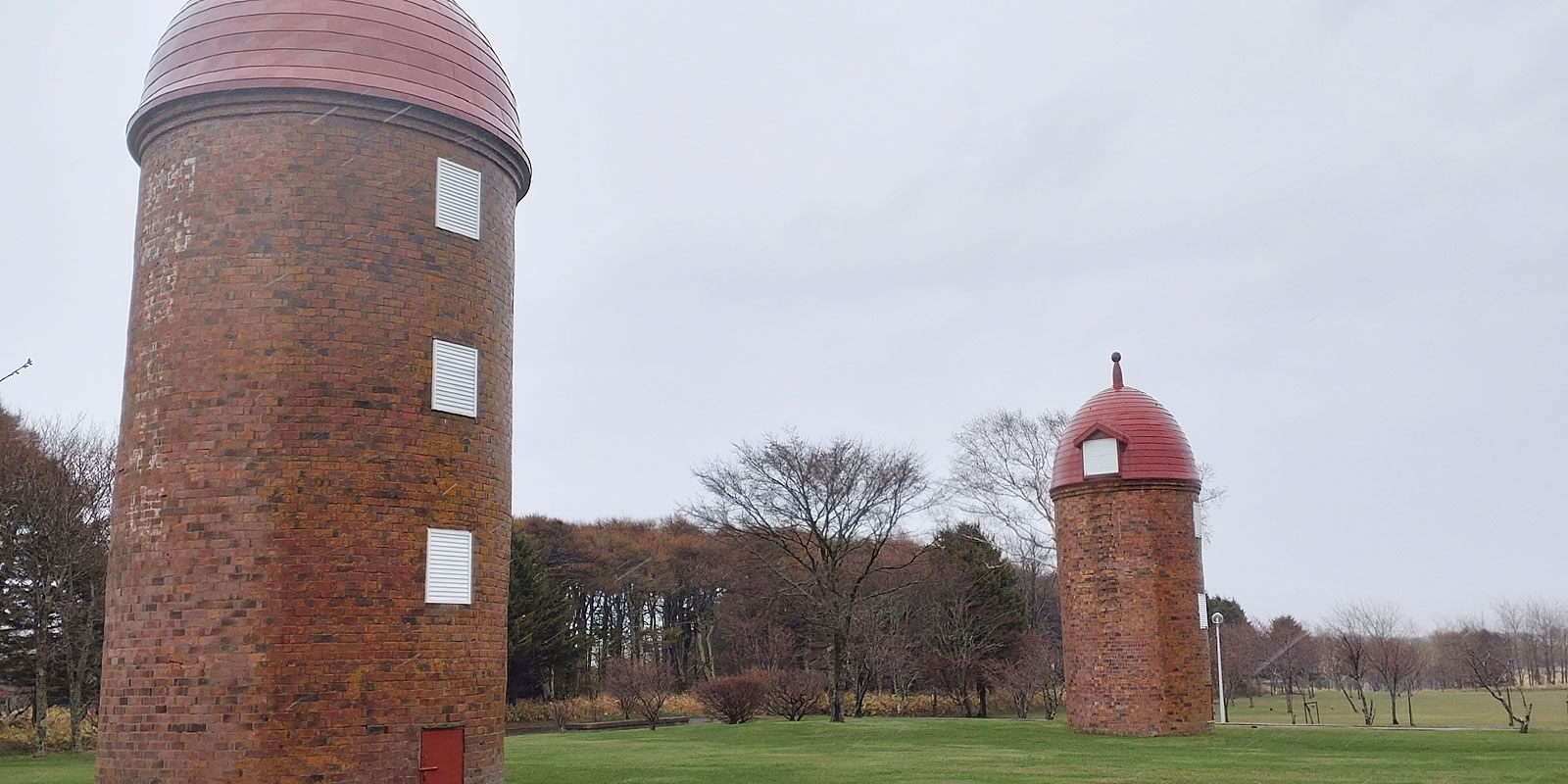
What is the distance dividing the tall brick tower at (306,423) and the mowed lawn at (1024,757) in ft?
18.5

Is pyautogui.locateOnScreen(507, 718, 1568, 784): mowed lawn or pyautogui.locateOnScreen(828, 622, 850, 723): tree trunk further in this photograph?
pyautogui.locateOnScreen(828, 622, 850, 723): tree trunk

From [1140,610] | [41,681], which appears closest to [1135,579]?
[1140,610]

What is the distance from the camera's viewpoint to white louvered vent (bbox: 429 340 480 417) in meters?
→ 13.5

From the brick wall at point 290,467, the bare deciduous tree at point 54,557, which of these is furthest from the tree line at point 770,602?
the brick wall at point 290,467

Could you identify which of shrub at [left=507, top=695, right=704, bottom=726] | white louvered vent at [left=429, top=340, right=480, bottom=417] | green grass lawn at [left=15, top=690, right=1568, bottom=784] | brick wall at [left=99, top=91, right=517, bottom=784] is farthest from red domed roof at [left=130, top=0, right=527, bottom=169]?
shrub at [left=507, top=695, right=704, bottom=726]

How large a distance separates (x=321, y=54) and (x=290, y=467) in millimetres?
4787

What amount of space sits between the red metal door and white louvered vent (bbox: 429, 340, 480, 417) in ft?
11.9

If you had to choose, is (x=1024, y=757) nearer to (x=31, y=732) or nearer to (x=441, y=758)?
(x=441, y=758)

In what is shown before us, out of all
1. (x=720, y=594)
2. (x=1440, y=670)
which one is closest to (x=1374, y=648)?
(x=720, y=594)

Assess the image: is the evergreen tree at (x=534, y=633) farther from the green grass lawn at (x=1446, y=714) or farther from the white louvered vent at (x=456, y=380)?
the white louvered vent at (x=456, y=380)

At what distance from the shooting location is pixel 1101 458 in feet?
86.9

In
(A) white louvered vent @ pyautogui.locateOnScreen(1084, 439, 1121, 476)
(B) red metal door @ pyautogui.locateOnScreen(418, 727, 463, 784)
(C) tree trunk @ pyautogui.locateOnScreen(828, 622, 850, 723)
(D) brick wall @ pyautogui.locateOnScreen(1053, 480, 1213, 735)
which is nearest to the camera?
(B) red metal door @ pyautogui.locateOnScreen(418, 727, 463, 784)

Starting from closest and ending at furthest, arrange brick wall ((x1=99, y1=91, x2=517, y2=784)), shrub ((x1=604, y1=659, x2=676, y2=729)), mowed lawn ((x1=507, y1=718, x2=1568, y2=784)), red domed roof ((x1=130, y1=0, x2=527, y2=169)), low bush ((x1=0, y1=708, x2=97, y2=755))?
brick wall ((x1=99, y1=91, x2=517, y2=784)) → red domed roof ((x1=130, y1=0, x2=527, y2=169)) → mowed lawn ((x1=507, y1=718, x2=1568, y2=784)) → low bush ((x1=0, y1=708, x2=97, y2=755)) → shrub ((x1=604, y1=659, x2=676, y2=729))

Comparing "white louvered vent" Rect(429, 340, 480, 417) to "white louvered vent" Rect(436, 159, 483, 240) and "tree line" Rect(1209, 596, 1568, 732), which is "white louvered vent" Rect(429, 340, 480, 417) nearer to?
"white louvered vent" Rect(436, 159, 483, 240)
